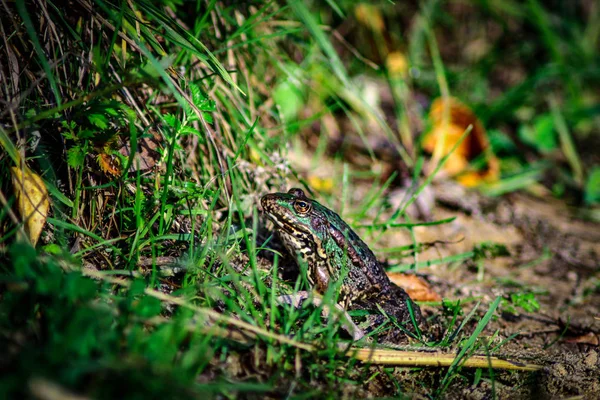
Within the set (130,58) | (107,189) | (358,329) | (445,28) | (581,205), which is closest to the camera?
(358,329)

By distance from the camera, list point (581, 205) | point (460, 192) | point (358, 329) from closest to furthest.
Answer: point (358, 329) → point (460, 192) → point (581, 205)

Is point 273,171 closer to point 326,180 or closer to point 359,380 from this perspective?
point 326,180

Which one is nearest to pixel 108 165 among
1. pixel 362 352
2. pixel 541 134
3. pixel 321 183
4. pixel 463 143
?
pixel 362 352

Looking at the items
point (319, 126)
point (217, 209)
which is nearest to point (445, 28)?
point (319, 126)

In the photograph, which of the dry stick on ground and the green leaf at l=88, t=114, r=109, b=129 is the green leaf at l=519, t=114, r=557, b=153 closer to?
the dry stick on ground

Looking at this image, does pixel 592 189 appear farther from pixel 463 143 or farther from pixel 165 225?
pixel 165 225

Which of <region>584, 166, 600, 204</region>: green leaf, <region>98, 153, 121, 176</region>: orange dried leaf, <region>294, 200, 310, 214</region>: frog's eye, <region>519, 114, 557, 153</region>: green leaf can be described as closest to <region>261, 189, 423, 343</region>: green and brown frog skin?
<region>294, 200, 310, 214</region>: frog's eye

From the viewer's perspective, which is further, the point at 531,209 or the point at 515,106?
the point at 515,106
